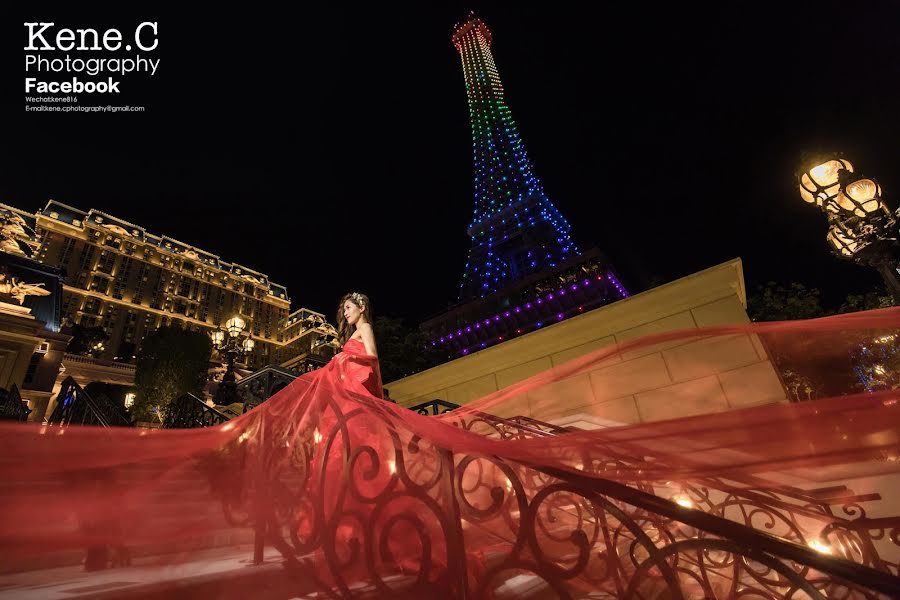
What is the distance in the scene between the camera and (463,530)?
201 cm

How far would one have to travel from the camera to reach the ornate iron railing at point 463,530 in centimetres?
139

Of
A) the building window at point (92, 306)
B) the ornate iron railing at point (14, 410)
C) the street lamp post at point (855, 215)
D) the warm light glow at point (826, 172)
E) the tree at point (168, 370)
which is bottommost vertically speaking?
the street lamp post at point (855, 215)

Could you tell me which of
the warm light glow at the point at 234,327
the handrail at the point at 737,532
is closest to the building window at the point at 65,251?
the warm light glow at the point at 234,327

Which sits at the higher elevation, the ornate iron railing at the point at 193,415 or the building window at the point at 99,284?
the building window at the point at 99,284

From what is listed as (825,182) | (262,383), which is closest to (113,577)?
(825,182)

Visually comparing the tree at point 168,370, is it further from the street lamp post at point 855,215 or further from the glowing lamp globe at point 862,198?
the glowing lamp globe at point 862,198

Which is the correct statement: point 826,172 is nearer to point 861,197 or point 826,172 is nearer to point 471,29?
point 861,197

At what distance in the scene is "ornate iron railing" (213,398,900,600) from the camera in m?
1.39

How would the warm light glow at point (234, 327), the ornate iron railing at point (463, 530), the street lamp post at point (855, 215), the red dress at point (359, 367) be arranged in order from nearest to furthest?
the ornate iron railing at point (463, 530) → the red dress at point (359, 367) → the street lamp post at point (855, 215) → the warm light glow at point (234, 327)

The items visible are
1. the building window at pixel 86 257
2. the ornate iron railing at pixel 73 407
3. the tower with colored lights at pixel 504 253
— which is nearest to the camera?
the ornate iron railing at pixel 73 407

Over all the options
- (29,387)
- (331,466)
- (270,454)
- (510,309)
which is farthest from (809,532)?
(510,309)

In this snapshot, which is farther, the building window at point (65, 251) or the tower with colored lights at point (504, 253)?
the building window at point (65, 251)

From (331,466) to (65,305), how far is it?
Result: 57809 mm

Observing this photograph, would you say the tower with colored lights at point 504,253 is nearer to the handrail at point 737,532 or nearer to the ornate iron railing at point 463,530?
the ornate iron railing at point 463,530
